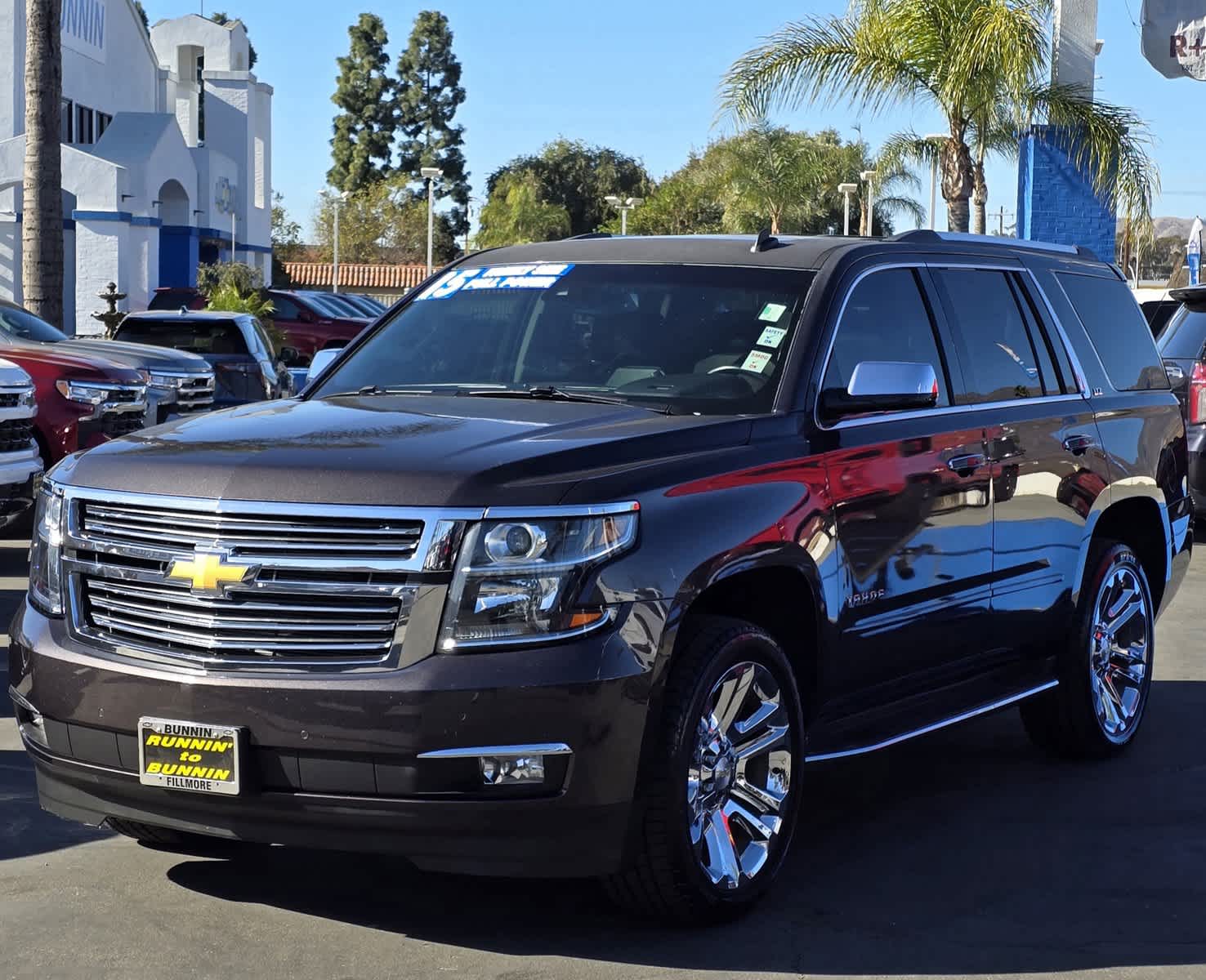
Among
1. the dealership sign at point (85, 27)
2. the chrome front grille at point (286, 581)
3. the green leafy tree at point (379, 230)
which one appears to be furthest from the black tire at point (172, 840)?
the green leafy tree at point (379, 230)

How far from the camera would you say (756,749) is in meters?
5.05

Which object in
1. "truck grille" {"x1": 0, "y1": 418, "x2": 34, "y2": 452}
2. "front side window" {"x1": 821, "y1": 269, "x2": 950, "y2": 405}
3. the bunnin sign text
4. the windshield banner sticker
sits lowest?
"truck grille" {"x1": 0, "y1": 418, "x2": 34, "y2": 452}

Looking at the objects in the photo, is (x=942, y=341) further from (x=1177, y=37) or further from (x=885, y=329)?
(x=1177, y=37)

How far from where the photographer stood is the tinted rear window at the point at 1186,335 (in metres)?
14.0

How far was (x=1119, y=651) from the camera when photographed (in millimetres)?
7332

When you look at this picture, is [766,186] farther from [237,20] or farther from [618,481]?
[618,481]

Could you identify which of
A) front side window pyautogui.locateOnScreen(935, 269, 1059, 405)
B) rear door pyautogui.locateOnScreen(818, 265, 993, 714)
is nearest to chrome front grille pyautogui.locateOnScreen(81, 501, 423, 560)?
rear door pyautogui.locateOnScreen(818, 265, 993, 714)

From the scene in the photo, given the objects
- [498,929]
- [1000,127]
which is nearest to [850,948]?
[498,929]

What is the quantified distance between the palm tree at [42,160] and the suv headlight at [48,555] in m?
15.4

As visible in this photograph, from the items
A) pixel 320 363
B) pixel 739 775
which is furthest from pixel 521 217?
pixel 739 775

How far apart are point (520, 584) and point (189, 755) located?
927 millimetres

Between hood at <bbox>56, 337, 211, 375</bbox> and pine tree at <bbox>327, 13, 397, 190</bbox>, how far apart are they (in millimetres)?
73818

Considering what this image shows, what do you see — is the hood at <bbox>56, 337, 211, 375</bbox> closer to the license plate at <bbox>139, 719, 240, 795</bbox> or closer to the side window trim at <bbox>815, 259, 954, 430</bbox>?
the side window trim at <bbox>815, 259, 954, 430</bbox>

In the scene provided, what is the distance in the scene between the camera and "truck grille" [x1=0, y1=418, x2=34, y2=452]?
11.0 metres
